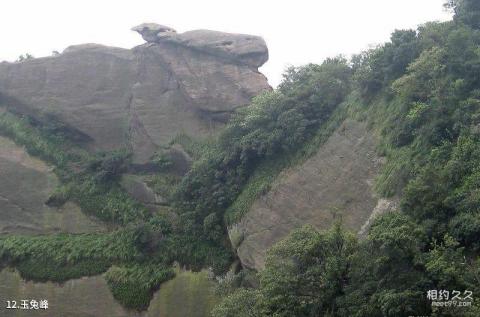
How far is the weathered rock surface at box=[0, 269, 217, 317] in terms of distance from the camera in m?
19.4

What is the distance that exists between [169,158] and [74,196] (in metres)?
5.13

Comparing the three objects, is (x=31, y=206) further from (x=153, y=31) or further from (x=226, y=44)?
(x=226, y=44)

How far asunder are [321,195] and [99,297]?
10130 mm

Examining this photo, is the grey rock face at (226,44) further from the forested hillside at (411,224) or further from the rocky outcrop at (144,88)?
the forested hillside at (411,224)

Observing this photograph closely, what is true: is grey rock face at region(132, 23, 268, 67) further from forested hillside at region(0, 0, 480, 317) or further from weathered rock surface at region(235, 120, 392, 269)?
weathered rock surface at region(235, 120, 392, 269)

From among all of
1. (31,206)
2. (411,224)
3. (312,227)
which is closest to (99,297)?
(31,206)

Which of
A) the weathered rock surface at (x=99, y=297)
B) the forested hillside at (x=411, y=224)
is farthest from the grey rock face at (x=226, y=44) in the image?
the weathered rock surface at (x=99, y=297)

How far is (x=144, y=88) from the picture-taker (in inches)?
1077

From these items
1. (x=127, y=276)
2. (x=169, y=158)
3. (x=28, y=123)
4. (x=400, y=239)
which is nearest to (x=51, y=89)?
(x=28, y=123)

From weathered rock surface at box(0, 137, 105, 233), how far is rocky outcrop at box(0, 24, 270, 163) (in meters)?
3.72

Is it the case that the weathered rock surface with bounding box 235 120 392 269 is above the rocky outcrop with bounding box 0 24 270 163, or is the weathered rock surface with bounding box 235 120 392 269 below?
below

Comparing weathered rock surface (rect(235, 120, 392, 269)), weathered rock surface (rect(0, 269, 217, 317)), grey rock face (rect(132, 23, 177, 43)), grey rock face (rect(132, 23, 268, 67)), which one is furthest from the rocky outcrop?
weathered rock surface (rect(0, 269, 217, 317))

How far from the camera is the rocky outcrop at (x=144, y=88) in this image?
1030 inches

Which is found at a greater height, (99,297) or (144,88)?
(144,88)
